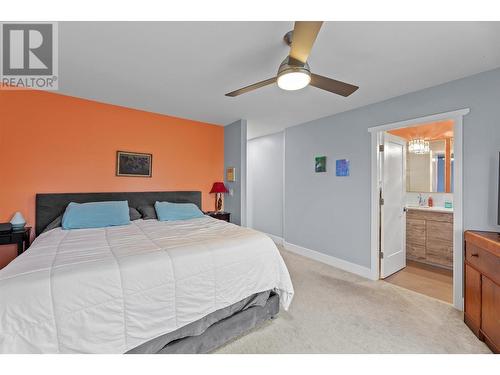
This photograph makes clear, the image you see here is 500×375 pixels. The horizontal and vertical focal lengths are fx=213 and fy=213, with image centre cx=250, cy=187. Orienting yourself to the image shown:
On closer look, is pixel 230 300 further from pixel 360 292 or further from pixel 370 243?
pixel 370 243

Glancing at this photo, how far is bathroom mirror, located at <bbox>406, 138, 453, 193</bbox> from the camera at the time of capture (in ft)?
12.5

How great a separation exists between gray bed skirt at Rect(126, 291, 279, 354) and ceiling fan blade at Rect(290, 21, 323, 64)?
1.91 m

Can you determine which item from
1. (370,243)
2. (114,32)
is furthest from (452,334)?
(114,32)

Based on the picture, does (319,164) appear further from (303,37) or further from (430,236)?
(303,37)

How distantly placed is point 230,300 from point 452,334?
6.41ft

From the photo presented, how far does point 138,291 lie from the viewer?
132cm

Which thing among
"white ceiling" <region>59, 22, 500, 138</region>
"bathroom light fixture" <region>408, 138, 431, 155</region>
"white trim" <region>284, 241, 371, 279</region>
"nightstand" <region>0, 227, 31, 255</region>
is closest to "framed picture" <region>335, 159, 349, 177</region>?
"white ceiling" <region>59, 22, 500, 138</region>

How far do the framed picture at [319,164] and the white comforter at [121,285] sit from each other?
2.10 meters

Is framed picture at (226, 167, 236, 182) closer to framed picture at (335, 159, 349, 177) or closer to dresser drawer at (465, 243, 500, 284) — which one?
framed picture at (335, 159, 349, 177)

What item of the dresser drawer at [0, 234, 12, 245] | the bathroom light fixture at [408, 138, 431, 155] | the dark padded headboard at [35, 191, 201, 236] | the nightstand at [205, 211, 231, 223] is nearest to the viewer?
the dresser drawer at [0, 234, 12, 245]

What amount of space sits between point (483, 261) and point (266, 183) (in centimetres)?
378
